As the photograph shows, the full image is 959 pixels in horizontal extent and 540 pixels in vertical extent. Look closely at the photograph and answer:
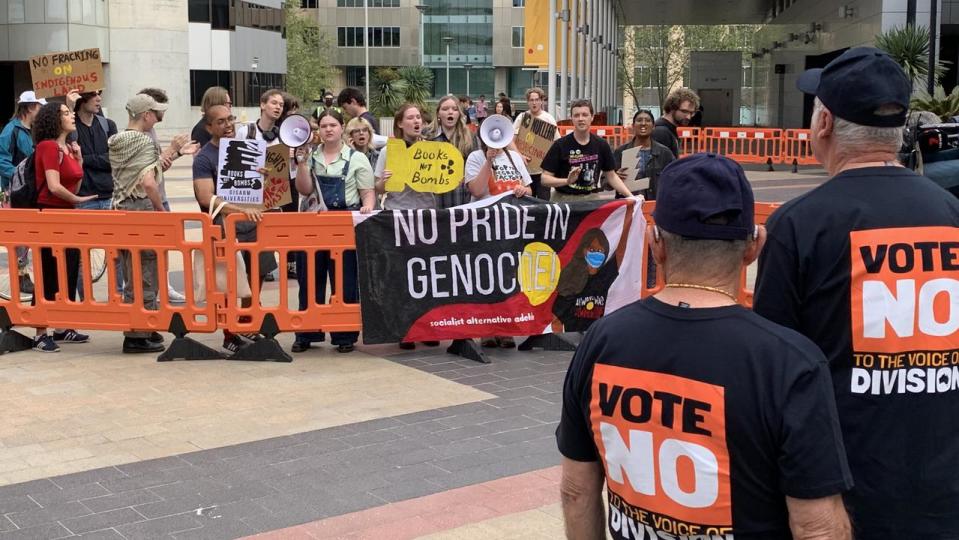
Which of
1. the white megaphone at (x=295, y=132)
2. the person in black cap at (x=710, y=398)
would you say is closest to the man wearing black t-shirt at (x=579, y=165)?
the white megaphone at (x=295, y=132)

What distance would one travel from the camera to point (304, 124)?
347 inches

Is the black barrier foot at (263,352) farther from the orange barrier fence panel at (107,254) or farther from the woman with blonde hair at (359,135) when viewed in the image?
the woman with blonde hair at (359,135)

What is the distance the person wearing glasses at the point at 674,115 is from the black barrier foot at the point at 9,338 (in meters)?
5.77

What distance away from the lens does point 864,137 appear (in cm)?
288

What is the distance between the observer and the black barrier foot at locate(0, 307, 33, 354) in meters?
8.98

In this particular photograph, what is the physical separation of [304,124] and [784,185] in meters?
17.6

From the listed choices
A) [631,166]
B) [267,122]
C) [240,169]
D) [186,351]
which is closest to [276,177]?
[240,169]

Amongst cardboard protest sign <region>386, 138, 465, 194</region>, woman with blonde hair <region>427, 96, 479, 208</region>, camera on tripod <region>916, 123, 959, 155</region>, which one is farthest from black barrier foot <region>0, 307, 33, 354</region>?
camera on tripod <region>916, 123, 959, 155</region>

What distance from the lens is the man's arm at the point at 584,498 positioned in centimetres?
255

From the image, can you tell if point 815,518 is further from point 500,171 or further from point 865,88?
point 500,171

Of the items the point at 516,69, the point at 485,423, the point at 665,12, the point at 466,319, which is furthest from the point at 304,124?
the point at 516,69

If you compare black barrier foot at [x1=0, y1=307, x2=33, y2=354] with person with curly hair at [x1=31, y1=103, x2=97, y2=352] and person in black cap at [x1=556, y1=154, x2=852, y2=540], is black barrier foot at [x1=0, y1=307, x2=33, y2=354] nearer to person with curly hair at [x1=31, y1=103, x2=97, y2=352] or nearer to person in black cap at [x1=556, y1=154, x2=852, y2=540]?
person with curly hair at [x1=31, y1=103, x2=97, y2=352]

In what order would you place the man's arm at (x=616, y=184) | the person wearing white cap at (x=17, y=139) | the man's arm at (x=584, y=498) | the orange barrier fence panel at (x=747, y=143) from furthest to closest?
the orange barrier fence panel at (x=747, y=143) → the person wearing white cap at (x=17, y=139) → the man's arm at (x=616, y=184) → the man's arm at (x=584, y=498)

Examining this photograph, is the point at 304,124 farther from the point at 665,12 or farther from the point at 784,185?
the point at 665,12
